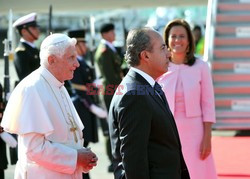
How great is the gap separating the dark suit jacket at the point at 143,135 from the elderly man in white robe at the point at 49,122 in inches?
10.8

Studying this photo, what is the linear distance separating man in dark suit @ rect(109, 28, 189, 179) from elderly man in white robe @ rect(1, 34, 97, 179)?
0.88 feet

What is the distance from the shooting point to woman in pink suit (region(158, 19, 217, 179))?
16.2ft

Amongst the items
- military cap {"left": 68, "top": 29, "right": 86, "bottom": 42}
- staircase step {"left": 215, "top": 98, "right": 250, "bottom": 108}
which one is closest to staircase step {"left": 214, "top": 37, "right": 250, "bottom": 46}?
staircase step {"left": 215, "top": 98, "right": 250, "bottom": 108}

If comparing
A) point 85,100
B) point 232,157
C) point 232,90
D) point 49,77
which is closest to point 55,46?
point 49,77

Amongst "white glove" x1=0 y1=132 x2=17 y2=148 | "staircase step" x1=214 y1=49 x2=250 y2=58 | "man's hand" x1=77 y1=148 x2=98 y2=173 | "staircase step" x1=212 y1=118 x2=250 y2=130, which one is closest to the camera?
"man's hand" x1=77 y1=148 x2=98 y2=173

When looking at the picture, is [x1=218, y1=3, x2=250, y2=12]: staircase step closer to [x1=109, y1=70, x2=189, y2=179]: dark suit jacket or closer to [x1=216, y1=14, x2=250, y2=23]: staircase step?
[x1=216, y1=14, x2=250, y2=23]: staircase step

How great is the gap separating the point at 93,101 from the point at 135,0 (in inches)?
141

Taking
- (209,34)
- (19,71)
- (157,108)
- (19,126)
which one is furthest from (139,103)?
(209,34)

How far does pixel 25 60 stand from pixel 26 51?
4.4 inches

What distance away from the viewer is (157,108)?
11.8ft

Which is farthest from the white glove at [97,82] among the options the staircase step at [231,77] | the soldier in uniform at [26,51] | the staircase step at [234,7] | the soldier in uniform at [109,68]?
the staircase step at [234,7]

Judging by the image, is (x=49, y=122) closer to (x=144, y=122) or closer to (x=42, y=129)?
(x=42, y=129)

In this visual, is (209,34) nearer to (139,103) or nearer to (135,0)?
(135,0)

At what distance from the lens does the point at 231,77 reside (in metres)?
9.78
